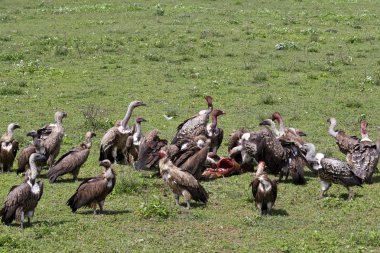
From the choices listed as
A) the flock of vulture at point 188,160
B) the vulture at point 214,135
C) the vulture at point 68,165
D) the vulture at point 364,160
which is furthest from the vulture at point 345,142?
the vulture at point 68,165

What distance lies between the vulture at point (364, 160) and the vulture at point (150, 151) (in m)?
2.86

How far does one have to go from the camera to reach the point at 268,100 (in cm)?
1925

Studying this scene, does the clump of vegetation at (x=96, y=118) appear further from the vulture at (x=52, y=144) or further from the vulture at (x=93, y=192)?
the vulture at (x=93, y=192)

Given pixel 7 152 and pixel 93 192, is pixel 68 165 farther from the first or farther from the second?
pixel 93 192

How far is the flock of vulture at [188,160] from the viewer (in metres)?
11.3

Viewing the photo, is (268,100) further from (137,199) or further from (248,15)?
(248,15)

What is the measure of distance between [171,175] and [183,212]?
0.62 meters

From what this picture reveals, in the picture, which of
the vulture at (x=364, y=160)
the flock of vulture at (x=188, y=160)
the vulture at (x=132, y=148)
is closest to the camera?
the flock of vulture at (x=188, y=160)

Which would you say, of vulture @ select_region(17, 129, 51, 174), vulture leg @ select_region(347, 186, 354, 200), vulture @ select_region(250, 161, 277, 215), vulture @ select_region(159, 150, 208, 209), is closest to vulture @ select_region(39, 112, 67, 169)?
vulture @ select_region(17, 129, 51, 174)

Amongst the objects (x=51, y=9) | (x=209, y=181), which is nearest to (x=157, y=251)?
(x=209, y=181)

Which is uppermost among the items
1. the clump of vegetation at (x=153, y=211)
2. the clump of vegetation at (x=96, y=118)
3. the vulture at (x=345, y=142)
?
→ the vulture at (x=345, y=142)

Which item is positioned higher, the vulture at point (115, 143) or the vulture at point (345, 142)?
the vulture at point (345, 142)

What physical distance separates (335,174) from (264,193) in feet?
4.57

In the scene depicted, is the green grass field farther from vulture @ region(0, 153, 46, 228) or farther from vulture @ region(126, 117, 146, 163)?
vulture @ region(126, 117, 146, 163)
